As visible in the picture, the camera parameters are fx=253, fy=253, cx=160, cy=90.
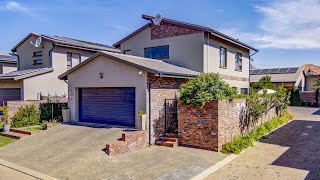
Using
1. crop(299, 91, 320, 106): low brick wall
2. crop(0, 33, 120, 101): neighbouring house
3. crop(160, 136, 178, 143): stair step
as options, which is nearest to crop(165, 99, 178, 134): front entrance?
crop(160, 136, 178, 143): stair step

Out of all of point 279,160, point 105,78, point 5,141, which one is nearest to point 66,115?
point 5,141

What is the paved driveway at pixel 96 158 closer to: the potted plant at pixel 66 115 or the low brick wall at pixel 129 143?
the low brick wall at pixel 129 143

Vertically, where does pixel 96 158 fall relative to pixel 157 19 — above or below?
below

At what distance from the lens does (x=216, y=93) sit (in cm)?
1144

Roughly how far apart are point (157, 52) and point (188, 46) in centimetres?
267

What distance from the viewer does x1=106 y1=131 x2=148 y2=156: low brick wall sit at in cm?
998

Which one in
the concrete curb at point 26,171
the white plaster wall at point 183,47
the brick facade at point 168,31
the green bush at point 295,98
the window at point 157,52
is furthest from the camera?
the green bush at point 295,98

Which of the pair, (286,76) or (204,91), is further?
(286,76)

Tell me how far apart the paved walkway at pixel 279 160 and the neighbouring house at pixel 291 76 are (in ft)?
69.3

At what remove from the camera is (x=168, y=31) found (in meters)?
18.1

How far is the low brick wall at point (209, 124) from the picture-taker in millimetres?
10602

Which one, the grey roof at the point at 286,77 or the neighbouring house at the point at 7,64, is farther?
the grey roof at the point at 286,77

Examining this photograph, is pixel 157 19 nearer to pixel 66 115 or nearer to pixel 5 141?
pixel 66 115

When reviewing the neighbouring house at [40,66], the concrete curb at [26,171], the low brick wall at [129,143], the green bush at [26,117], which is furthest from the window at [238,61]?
the concrete curb at [26,171]
